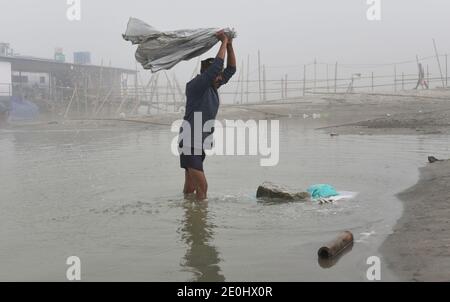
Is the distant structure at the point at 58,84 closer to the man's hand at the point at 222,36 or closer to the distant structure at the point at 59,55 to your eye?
the distant structure at the point at 59,55

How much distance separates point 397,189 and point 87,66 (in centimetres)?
3993

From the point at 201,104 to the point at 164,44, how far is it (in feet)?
3.01

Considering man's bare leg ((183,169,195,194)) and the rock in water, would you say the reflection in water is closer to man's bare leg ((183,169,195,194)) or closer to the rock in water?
man's bare leg ((183,169,195,194))

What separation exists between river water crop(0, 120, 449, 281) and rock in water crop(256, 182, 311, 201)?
0.15 m

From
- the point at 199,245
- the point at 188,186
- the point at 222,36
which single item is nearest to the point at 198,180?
the point at 188,186

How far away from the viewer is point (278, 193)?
5.90 metres

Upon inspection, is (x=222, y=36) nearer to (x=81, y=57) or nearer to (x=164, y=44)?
(x=164, y=44)

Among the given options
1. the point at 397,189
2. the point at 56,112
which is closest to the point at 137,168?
the point at 397,189

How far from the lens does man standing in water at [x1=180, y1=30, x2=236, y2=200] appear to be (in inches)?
215

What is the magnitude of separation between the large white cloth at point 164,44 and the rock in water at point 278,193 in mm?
1710
